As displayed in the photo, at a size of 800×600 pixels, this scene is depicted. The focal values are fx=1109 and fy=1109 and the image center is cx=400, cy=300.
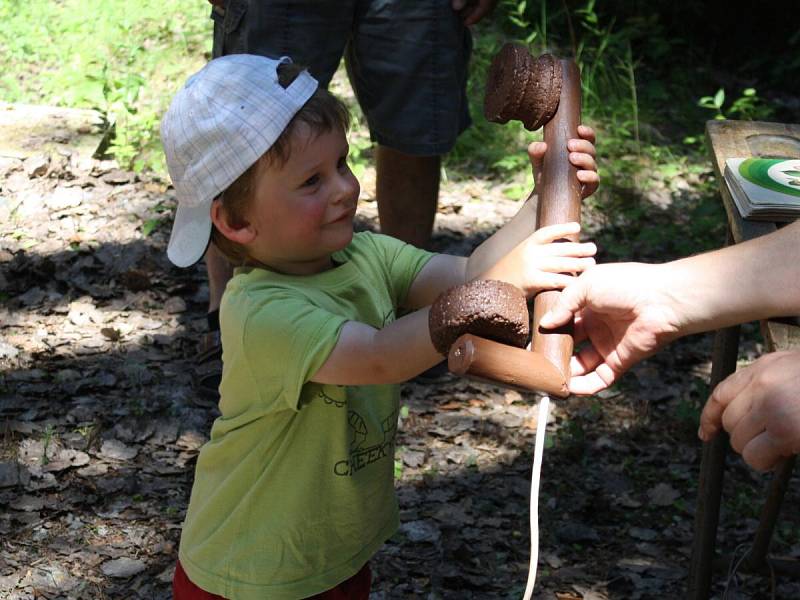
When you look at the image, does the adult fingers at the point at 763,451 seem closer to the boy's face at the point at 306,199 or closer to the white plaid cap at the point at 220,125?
the boy's face at the point at 306,199

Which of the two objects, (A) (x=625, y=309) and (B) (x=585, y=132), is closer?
(A) (x=625, y=309)

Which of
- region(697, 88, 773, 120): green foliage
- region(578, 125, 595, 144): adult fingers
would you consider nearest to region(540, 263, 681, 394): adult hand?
region(578, 125, 595, 144): adult fingers

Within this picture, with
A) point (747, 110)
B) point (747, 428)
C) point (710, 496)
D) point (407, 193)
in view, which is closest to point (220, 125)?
point (747, 428)

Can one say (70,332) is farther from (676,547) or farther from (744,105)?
(744,105)

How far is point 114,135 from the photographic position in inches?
223

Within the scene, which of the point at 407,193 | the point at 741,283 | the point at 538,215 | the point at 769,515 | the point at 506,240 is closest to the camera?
the point at 741,283

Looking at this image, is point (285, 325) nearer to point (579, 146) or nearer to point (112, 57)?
point (579, 146)

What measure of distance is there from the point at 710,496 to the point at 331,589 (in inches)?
43.3

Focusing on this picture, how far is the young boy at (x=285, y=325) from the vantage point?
6.66ft

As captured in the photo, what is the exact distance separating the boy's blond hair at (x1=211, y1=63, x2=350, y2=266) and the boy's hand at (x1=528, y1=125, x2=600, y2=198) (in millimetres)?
403

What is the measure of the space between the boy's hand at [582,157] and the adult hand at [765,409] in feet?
1.97

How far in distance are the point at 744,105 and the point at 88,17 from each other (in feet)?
12.8

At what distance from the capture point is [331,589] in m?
2.30

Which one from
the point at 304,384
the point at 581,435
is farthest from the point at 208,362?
the point at 304,384
